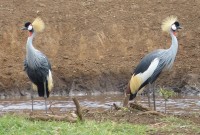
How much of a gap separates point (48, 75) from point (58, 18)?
21.6ft

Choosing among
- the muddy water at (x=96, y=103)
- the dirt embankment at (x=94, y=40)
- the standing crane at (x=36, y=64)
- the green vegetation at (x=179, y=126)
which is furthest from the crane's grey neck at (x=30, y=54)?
the green vegetation at (x=179, y=126)

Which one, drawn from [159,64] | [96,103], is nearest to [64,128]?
[159,64]

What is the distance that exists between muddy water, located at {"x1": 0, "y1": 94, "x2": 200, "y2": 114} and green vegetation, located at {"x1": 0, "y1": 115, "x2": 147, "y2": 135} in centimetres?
440

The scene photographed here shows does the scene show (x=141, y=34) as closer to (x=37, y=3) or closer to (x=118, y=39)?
(x=118, y=39)

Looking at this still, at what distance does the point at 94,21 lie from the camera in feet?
64.9

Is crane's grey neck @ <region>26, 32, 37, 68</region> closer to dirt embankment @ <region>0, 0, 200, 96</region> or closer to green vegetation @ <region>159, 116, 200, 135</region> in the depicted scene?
dirt embankment @ <region>0, 0, 200, 96</region>

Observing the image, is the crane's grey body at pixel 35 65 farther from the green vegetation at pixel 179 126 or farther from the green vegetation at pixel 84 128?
the green vegetation at pixel 179 126

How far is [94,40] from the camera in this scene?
62.0 feet

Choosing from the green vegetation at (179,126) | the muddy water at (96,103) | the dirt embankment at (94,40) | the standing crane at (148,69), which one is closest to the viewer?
the green vegetation at (179,126)

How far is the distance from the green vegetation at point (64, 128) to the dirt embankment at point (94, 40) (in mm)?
7456

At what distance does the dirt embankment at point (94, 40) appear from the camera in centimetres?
1719

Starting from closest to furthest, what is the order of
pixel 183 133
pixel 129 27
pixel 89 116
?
pixel 183 133
pixel 89 116
pixel 129 27

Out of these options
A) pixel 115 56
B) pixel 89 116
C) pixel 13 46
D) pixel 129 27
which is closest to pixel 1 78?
pixel 13 46

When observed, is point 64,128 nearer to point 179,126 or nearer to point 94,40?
point 179,126
